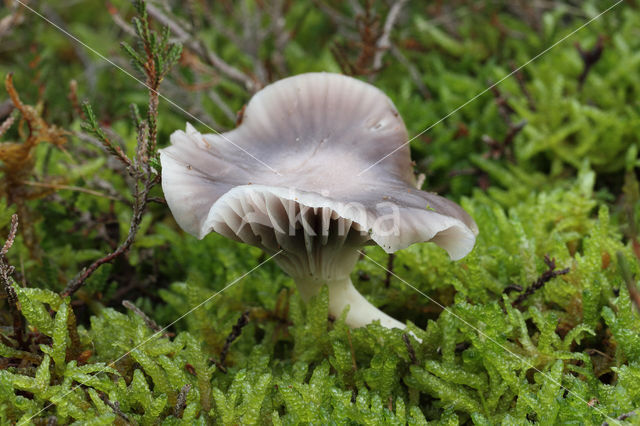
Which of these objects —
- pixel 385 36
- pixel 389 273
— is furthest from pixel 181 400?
pixel 385 36

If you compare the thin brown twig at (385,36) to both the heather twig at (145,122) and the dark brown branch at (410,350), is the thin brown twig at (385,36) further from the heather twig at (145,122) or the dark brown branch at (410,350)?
the dark brown branch at (410,350)

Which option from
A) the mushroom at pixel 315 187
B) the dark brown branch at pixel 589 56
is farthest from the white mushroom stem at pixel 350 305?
the dark brown branch at pixel 589 56

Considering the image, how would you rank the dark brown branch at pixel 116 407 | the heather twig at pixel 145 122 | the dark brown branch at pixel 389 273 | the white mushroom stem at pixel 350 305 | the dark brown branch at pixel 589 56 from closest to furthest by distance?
the dark brown branch at pixel 116 407 < the heather twig at pixel 145 122 < the white mushroom stem at pixel 350 305 < the dark brown branch at pixel 389 273 < the dark brown branch at pixel 589 56

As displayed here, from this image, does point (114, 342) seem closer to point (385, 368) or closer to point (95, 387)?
point (95, 387)

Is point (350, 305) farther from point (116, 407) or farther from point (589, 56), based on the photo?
point (589, 56)

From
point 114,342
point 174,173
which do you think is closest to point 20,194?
point 114,342

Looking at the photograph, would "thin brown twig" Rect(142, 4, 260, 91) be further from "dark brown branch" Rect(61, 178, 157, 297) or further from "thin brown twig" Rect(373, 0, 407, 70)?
"dark brown branch" Rect(61, 178, 157, 297)
